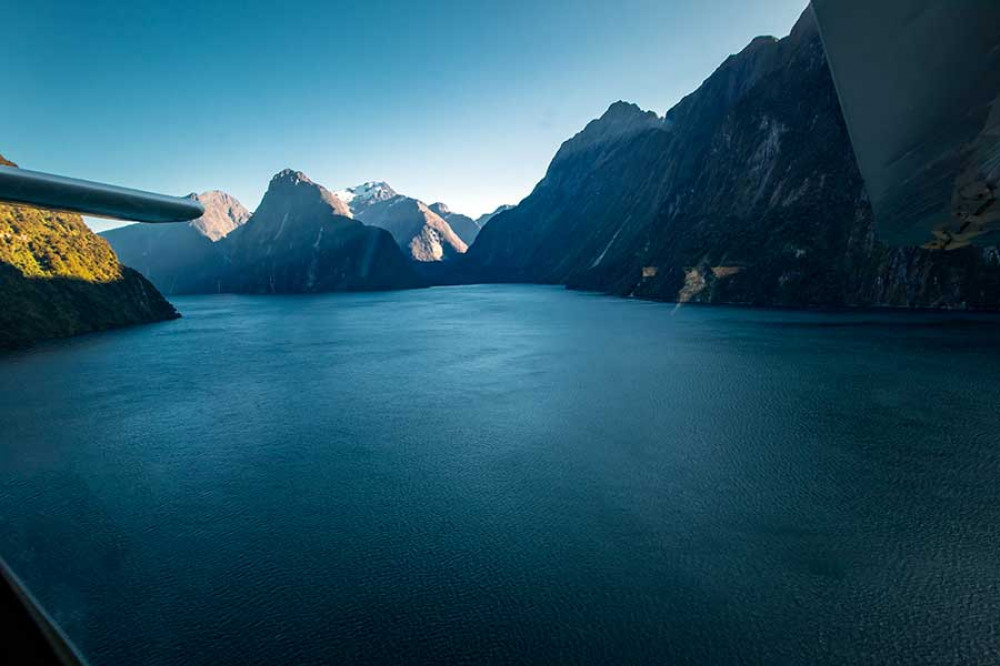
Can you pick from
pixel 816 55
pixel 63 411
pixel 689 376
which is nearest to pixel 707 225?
pixel 816 55

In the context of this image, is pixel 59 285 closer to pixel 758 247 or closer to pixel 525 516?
pixel 525 516

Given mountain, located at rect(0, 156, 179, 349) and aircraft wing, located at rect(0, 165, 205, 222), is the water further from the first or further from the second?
mountain, located at rect(0, 156, 179, 349)

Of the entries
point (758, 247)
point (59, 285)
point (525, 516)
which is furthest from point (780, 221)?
point (59, 285)

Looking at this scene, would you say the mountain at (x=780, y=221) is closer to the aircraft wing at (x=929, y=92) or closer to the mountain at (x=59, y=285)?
the aircraft wing at (x=929, y=92)

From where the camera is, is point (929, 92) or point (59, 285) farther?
point (59, 285)

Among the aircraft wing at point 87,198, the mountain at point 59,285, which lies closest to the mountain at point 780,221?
the aircraft wing at point 87,198

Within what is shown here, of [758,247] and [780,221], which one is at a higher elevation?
[780,221]
